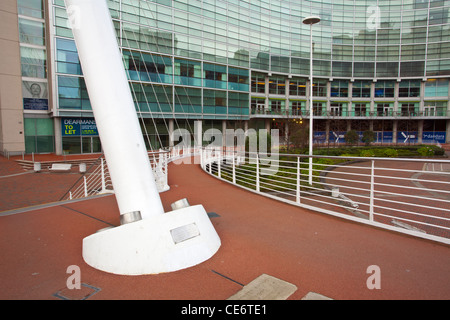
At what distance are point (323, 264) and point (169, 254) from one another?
6.35 feet

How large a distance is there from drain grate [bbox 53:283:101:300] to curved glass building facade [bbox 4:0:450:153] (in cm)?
2507

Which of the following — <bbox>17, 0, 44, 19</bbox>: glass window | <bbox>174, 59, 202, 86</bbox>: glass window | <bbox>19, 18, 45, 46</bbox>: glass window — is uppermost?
<bbox>17, 0, 44, 19</bbox>: glass window

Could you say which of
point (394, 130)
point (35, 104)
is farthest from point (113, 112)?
point (394, 130)

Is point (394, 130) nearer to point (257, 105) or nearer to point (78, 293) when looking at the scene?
point (257, 105)

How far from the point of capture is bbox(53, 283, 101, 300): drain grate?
117 inches

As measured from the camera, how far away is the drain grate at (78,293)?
2979 millimetres

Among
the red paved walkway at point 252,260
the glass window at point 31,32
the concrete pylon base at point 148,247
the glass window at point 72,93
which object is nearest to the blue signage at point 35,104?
the glass window at point 72,93

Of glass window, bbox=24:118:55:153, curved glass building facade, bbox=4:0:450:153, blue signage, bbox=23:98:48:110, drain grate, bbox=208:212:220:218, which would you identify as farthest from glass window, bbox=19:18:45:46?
drain grate, bbox=208:212:220:218

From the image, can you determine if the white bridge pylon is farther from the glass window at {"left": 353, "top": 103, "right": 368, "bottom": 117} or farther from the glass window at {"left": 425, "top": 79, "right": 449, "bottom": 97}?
the glass window at {"left": 425, "top": 79, "right": 449, "bottom": 97}

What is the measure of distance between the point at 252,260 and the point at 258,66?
41.1 meters

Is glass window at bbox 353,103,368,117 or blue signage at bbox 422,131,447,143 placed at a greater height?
glass window at bbox 353,103,368,117

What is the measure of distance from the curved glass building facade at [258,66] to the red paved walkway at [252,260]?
22.9m
